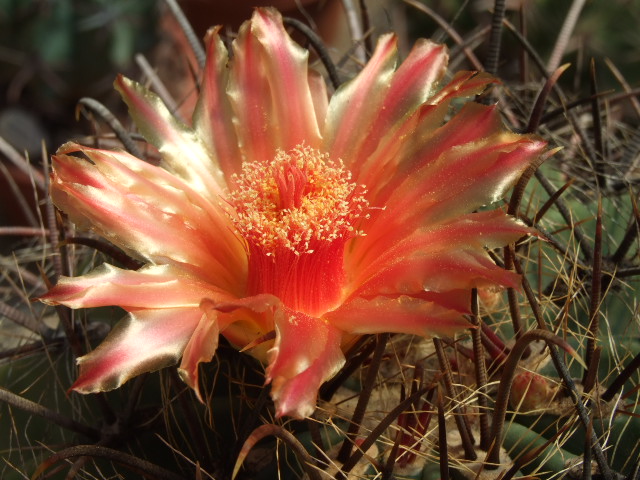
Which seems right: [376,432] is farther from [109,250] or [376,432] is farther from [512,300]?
[109,250]

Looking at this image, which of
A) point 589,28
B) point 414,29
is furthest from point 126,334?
point 414,29

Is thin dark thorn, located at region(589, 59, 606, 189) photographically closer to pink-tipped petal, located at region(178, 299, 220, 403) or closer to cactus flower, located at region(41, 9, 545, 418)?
cactus flower, located at region(41, 9, 545, 418)

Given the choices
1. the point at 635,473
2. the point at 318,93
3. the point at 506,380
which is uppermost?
the point at 318,93

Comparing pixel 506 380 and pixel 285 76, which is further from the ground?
pixel 285 76

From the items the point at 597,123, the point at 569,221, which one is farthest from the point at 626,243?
the point at 597,123

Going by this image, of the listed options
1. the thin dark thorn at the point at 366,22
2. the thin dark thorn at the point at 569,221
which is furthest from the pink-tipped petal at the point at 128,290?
the thin dark thorn at the point at 366,22

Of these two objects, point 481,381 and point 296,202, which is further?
point 296,202

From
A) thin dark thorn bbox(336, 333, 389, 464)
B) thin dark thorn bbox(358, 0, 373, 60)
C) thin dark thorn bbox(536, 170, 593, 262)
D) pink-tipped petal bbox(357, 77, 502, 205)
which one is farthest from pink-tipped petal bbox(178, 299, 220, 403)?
thin dark thorn bbox(358, 0, 373, 60)
